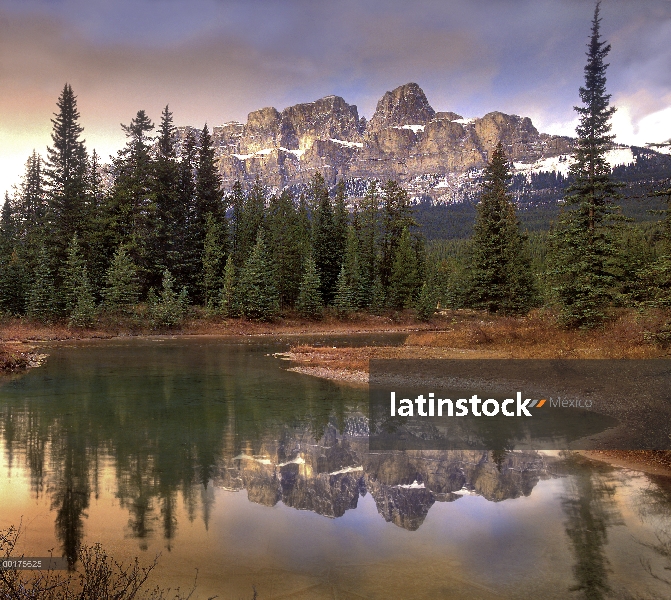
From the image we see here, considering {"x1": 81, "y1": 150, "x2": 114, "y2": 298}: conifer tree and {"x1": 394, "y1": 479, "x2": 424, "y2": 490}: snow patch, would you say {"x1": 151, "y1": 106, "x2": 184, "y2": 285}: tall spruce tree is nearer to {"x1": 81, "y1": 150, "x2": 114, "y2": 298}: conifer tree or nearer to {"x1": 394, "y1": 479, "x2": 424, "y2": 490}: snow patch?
{"x1": 81, "y1": 150, "x2": 114, "y2": 298}: conifer tree

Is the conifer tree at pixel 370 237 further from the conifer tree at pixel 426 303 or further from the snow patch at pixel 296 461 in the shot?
the snow patch at pixel 296 461

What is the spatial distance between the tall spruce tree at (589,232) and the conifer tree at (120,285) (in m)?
42.2

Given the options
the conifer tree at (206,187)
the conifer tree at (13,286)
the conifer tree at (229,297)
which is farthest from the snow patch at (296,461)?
the conifer tree at (206,187)

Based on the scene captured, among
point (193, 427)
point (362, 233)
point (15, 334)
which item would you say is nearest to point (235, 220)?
point (362, 233)

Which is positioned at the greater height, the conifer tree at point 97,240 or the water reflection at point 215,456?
the conifer tree at point 97,240

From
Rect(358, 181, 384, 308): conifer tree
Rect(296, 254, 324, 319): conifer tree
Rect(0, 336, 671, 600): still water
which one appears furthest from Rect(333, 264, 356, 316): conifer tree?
Rect(0, 336, 671, 600): still water

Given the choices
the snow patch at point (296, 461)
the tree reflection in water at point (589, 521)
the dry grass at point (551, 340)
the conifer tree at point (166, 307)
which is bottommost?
the snow patch at point (296, 461)

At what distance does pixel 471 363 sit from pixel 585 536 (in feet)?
65.0

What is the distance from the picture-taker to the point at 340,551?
356 inches

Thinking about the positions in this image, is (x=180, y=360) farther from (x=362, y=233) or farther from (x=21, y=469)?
(x=362, y=233)

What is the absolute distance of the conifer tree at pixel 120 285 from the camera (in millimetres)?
55625

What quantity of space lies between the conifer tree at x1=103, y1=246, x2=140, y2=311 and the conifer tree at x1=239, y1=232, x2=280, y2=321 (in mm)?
12026

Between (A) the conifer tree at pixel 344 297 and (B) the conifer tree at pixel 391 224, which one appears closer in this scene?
(A) the conifer tree at pixel 344 297

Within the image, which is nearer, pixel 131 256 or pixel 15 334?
pixel 15 334
